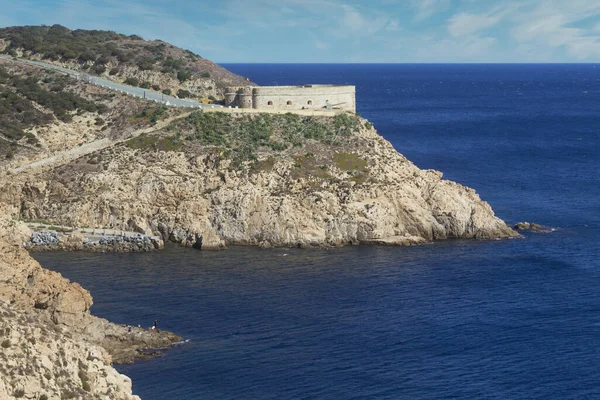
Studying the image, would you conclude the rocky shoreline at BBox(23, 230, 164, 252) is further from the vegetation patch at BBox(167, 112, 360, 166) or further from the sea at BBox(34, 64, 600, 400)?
the vegetation patch at BBox(167, 112, 360, 166)

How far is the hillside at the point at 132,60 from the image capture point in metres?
124

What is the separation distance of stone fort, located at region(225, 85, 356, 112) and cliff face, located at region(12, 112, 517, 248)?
11.7 metres

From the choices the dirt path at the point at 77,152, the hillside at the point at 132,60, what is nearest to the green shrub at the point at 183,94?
the hillside at the point at 132,60

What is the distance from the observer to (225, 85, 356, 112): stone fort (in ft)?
351

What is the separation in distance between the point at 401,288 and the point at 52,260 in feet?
99.3

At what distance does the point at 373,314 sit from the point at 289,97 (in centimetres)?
4690

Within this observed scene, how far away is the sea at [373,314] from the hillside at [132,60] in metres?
44.0

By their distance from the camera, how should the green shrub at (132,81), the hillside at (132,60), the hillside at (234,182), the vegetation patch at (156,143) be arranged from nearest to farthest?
1. the hillside at (234,182)
2. the vegetation patch at (156,143)
3. the green shrub at (132,81)
4. the hillside at (132,60)

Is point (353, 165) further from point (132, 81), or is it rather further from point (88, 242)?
point (132, 81)

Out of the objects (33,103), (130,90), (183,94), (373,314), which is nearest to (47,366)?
(373,314)

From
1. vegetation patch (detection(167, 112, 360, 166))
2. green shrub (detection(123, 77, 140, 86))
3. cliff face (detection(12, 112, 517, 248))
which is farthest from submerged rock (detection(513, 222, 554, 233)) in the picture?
green shrub (detection(123, 77, 140, 86))

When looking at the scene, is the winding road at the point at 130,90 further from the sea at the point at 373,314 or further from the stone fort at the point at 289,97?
the sea at the point at 373,314

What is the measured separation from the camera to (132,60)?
5123 inches

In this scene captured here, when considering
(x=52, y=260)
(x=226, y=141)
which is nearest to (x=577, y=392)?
(x=52, y=260)
